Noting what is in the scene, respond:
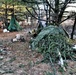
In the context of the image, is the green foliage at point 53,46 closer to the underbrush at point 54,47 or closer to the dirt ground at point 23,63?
the underbrush at point 54,47

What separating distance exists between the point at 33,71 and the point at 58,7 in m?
2.90

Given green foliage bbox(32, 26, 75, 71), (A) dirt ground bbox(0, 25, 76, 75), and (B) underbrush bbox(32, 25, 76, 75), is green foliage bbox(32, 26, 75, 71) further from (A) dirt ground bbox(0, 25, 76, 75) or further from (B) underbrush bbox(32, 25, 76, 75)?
(A) dirt ground bbox(0, 25, 76, 75)

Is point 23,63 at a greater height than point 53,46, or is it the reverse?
point 53,46

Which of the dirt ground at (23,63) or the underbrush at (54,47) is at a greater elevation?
the underbrush at (54,47)

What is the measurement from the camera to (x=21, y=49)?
6523 millimetres

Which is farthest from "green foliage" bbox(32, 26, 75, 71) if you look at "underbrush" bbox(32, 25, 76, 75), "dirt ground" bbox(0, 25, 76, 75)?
"dirt ground" bbox(0, 25, 76, 75)

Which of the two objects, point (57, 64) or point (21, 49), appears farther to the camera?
point (21, 49)

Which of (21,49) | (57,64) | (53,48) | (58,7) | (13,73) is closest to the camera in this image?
(13,73)

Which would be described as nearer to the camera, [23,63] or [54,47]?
[23,63]

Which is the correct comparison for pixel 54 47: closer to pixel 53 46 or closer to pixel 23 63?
pixel 53 46

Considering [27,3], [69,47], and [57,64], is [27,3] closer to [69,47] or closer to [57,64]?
[69,47]

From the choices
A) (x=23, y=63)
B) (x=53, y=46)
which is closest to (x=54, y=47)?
(x=53, y=46)

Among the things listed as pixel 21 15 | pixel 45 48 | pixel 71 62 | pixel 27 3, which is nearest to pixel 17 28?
pixel 21 15

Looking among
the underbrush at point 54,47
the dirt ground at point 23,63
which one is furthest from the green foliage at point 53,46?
the dirt ground at point 23,63
